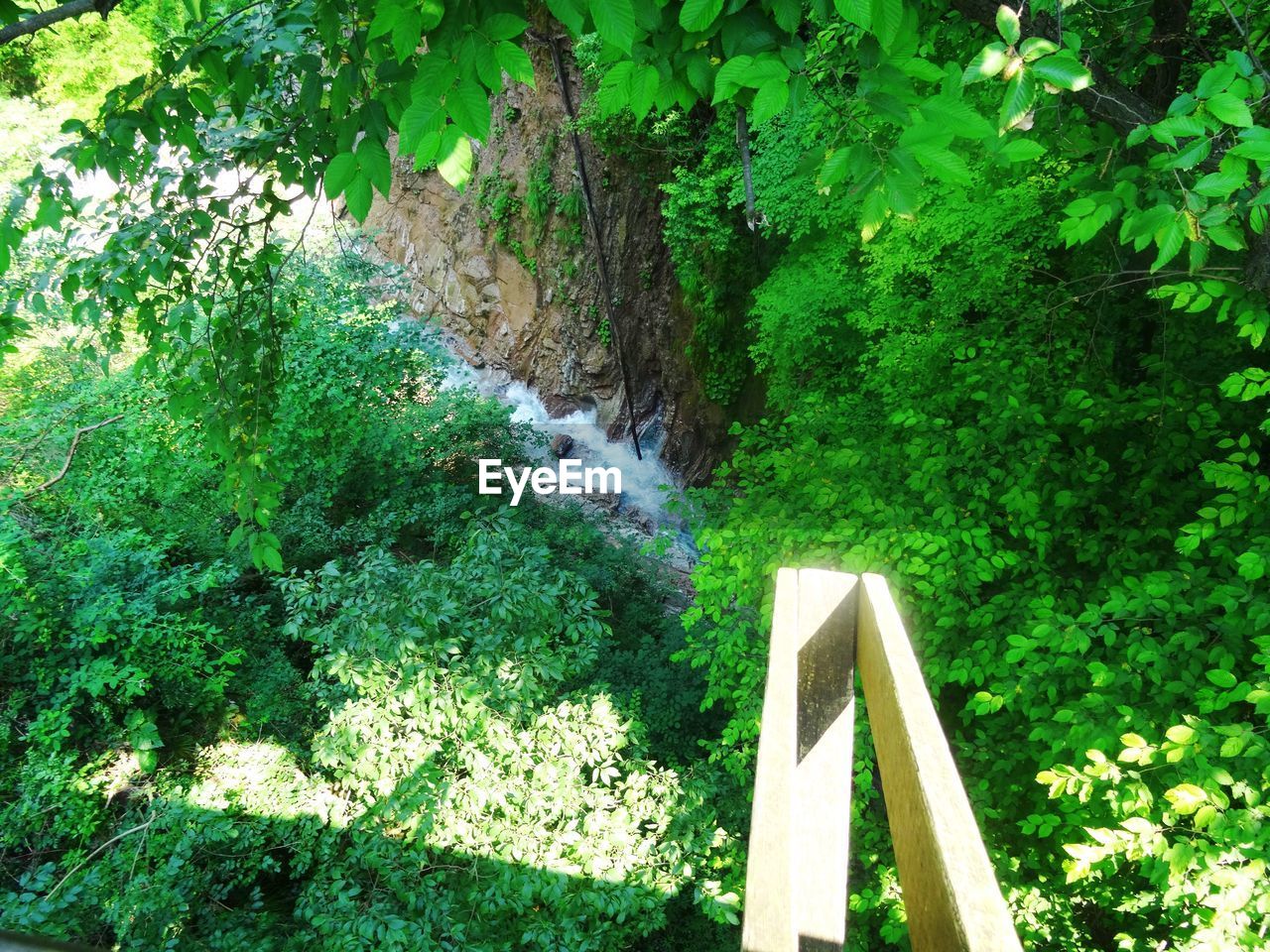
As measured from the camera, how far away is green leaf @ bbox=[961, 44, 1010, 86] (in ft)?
3.98

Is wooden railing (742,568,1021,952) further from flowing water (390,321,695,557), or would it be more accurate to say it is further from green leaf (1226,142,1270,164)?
flowing water (390,321,695,557)

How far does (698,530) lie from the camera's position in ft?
14.4

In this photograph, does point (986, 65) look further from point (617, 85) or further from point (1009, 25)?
point (617, 85)

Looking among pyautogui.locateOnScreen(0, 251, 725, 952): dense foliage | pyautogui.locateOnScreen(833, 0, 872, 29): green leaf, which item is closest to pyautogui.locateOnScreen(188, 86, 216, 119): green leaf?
pyautogui.locateOnScreen(833, 0, 872, 29): green leaf

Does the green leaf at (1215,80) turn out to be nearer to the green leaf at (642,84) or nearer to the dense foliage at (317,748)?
the green leaf at (642,84)

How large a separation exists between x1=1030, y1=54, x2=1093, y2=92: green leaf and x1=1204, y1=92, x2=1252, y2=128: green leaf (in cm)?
33

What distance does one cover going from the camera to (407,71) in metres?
1.35

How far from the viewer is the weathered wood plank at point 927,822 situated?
52 centimetres

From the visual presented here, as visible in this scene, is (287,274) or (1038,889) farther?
(287,274)

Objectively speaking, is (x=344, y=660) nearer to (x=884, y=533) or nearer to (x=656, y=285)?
(x=884, y=533)

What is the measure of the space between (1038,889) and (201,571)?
6393 millimetres

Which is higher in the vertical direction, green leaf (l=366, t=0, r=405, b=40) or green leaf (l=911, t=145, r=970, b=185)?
green leaf (l=366, t=0, r=405, b=40)

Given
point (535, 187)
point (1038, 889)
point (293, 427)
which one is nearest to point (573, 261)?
point (535, 187)
